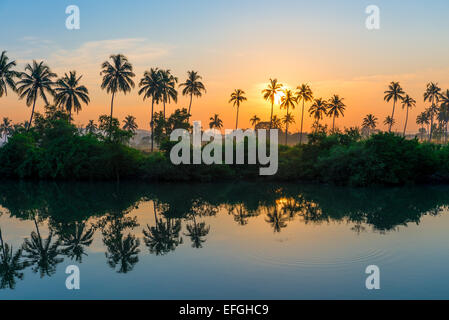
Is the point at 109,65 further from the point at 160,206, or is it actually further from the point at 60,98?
the point at 160,206

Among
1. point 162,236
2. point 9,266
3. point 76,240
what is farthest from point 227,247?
point 9,266

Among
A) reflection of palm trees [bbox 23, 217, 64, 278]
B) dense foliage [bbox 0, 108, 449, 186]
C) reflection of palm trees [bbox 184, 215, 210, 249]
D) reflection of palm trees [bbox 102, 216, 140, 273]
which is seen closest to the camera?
reflection of palm trees [bbox 23, 217, 64, 278]

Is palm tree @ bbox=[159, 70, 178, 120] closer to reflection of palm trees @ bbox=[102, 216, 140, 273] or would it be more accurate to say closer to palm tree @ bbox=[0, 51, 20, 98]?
palm tree @ bbox=[0, 51, 20, 98]

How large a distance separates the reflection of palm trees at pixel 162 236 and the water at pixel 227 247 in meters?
0.04

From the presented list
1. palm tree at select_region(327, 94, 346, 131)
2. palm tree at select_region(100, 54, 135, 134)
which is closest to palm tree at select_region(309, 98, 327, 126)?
palm tree at select_region(327, 94, 346, 131)

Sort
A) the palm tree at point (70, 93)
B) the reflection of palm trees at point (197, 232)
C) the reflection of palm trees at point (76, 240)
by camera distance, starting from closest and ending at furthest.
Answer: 1. the reflection of palm trees at point (76, 240)
2. the reflection of palm trees at point (197, 232)
3. the palm tree at point (70, 93)

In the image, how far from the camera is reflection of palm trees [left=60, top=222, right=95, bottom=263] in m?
12.3

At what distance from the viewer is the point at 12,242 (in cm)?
1392

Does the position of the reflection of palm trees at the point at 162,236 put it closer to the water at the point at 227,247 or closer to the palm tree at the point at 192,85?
the water at the point at 227,247

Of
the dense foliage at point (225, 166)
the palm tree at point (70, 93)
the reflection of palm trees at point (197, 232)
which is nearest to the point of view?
the reflection of palm trees at point (197, 232)

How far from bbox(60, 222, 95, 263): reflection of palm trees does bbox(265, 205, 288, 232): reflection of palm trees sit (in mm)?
7866

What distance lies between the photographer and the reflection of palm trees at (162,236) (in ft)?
42.8

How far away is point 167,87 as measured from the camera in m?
56.3

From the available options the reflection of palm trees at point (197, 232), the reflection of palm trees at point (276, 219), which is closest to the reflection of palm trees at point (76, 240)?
the reflection of palm trees at point (197, 232)
